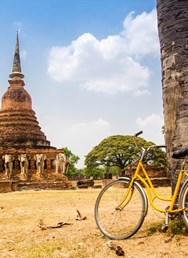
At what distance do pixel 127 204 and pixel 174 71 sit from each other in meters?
1.85

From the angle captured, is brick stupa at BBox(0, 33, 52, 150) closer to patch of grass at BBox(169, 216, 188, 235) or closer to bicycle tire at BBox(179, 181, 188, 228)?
patch of grass at BBox(169, 216, 188, 235)

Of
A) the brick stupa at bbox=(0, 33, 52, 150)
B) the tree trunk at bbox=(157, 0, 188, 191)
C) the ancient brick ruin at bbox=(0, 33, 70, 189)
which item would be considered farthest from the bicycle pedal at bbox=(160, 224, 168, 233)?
the brick stupa at bbox=(0, 33, 52, 150)

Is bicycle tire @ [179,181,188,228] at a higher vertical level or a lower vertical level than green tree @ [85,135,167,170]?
lower

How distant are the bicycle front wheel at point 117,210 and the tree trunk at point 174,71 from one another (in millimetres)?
538

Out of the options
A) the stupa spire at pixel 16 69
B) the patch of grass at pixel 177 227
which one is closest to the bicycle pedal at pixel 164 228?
the patch of grass at pixel 177 227

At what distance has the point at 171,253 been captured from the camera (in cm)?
320

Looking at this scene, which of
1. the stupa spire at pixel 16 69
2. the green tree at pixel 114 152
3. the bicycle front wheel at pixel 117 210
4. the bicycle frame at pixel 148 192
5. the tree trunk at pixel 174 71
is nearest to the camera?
the bicycle frame at pixel 148 192

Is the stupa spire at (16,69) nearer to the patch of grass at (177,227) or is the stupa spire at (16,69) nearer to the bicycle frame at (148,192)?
the bicycle frame at (148,192)

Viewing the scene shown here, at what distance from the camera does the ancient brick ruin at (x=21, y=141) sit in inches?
1117

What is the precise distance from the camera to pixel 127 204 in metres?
4.08

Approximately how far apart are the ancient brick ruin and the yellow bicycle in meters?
21.6

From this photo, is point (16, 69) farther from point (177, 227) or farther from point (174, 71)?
point (177, 227)

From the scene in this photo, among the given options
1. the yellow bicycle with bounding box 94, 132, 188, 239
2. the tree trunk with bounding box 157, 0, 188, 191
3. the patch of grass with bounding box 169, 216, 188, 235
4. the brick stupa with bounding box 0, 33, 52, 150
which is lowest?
the patch of grass with bounding box 169, 216, 188, 235

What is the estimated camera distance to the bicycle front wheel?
3.94 meters
